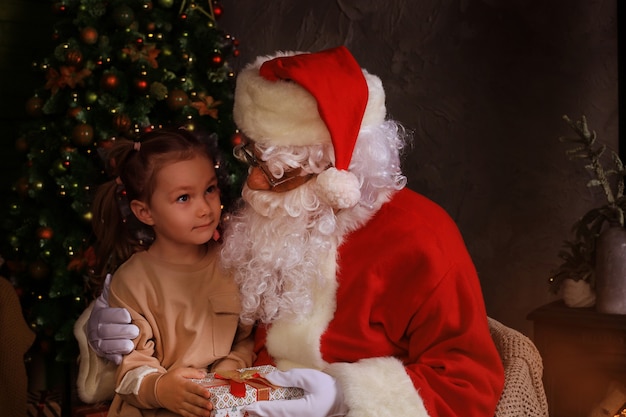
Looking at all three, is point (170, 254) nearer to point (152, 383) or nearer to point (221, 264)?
point (221, 264)

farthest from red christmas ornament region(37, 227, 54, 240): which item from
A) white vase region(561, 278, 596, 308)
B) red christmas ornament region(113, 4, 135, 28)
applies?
white vase region(561, 278, 596, 308)

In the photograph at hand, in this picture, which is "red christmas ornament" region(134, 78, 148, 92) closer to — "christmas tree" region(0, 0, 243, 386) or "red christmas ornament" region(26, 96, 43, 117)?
"christmas tree" region(0, 0, 243, 386)

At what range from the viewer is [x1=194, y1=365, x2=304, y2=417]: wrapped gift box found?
196 cm

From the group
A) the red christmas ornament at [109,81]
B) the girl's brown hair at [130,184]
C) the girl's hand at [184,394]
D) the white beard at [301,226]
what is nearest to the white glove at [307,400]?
the girl's hand at [184,394]

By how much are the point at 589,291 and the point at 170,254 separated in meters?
1.63

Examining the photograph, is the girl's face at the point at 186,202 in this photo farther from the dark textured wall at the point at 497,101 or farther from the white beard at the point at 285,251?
the dark textured wall at the point at 497,101

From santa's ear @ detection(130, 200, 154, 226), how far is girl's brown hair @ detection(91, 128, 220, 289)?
17 mm

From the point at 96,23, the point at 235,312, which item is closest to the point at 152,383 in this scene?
the point at 235,312

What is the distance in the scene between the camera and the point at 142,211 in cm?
A: 244

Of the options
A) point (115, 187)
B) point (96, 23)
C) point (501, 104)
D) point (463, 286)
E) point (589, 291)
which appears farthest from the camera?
point (501, 104)

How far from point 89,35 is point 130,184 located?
1269mm

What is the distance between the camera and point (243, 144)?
234cm

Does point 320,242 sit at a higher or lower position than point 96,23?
lower

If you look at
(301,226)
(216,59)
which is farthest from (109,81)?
(301,226)
